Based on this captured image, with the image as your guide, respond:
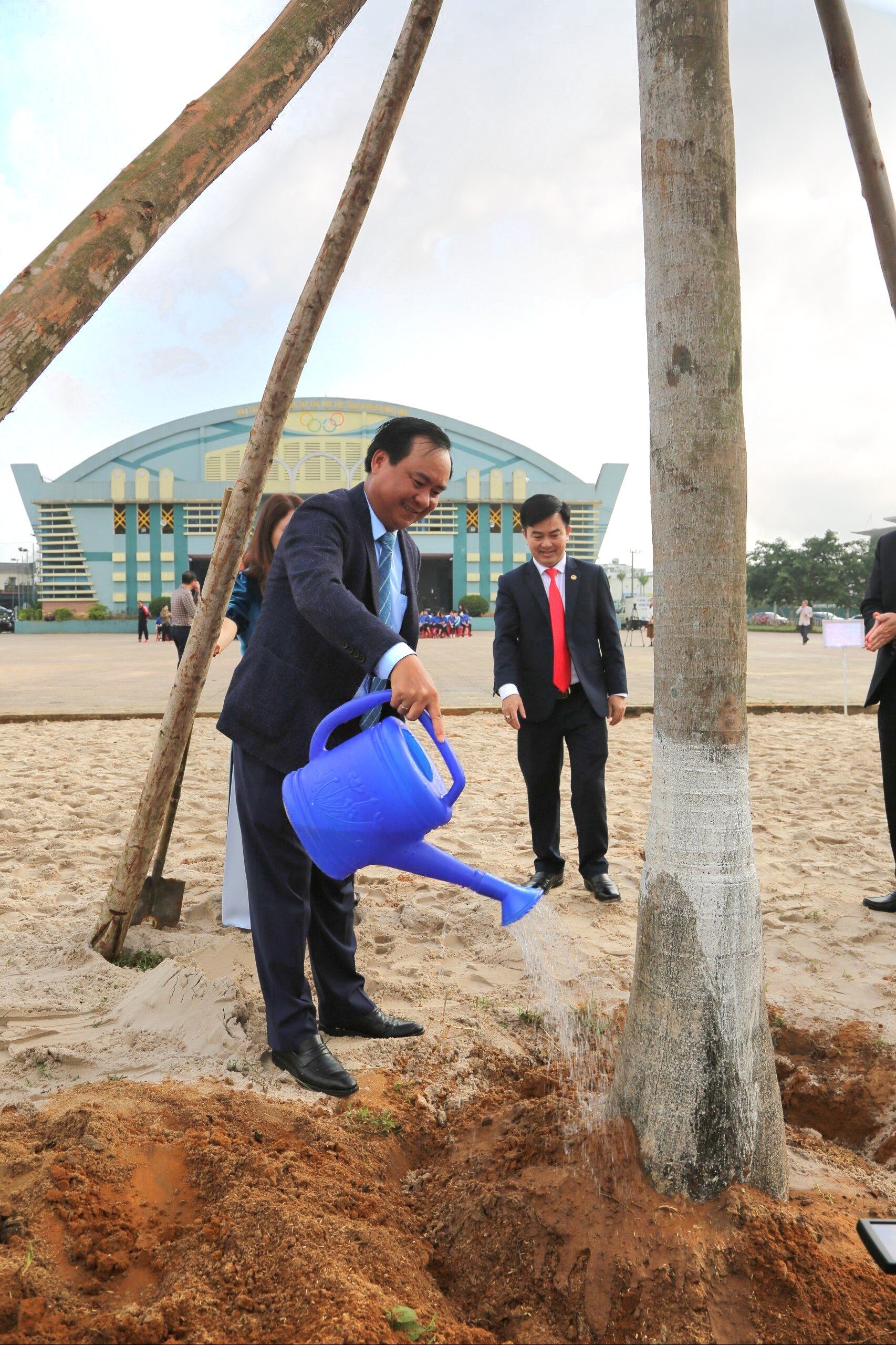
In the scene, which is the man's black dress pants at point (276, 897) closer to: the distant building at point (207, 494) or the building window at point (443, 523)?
the distant building at point (207, 494)

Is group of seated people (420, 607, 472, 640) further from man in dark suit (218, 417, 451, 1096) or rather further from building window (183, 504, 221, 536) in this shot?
man in dark suit (218, 417, 451, 1096)

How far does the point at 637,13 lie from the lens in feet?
5.73

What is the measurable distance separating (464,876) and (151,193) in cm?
142

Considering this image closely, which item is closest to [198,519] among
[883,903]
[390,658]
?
[883,903]

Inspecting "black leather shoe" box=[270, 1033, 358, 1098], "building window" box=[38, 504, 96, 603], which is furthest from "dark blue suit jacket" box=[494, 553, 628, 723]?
"building window" box=[38, 504, 96, 603]

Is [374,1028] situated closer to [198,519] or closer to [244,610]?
[244,610]

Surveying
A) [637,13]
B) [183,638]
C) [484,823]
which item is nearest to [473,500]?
[183,638]

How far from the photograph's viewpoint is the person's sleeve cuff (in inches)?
73.8

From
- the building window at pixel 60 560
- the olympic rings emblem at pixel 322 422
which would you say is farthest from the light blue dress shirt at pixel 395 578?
the building window at pixel 60 560

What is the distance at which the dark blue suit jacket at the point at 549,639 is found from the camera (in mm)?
4020

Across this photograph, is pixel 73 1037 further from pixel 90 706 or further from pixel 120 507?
pixel 120 507

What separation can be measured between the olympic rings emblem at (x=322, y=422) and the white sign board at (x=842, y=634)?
36301 millimetres

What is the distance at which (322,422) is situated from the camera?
43.4 metres

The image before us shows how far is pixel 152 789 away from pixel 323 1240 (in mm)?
1947
